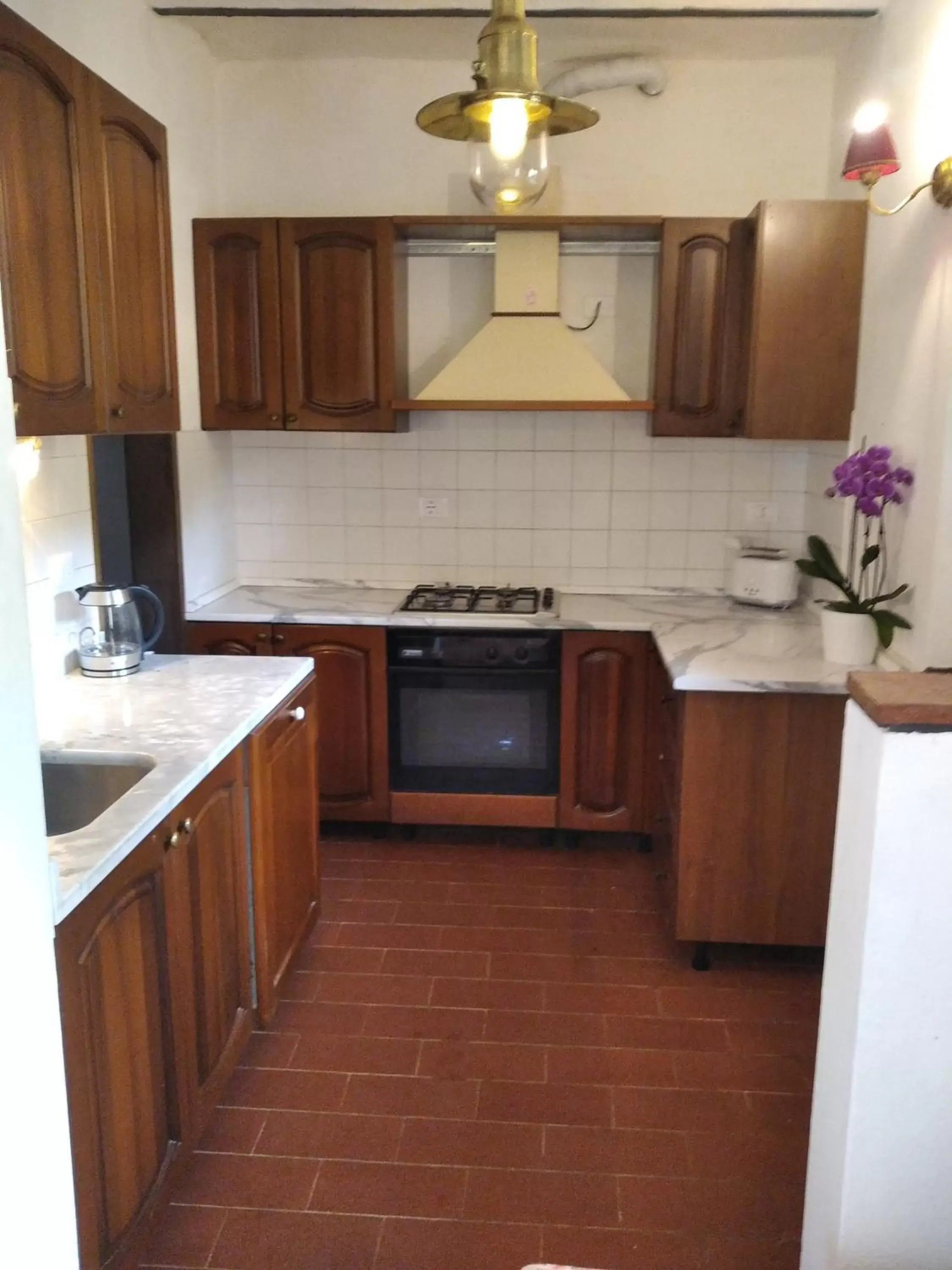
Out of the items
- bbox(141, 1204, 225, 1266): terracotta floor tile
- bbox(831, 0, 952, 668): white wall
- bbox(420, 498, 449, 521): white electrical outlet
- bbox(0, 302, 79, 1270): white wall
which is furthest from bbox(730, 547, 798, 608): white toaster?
bbox(0, 302, 79, 1270): white wall

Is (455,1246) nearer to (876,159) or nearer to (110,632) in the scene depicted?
(110,632)

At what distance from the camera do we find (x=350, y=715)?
3.43 m

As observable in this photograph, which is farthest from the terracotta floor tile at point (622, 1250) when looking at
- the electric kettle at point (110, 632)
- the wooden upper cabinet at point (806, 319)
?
the wooden upper cabinet at point (806, 319)

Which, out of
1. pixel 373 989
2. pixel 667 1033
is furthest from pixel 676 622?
pixel 373 989

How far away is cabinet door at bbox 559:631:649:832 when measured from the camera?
3312 mm

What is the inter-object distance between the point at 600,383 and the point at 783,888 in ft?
5.50

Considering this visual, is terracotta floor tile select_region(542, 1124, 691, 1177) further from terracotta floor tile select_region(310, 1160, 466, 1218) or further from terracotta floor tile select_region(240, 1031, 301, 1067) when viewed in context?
terracotta floor tile select_region(240, 1031, 301, 1067)

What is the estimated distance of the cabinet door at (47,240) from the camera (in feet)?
5.70

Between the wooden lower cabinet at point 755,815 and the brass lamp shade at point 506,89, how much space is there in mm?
1522

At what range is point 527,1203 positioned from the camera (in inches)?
76.6

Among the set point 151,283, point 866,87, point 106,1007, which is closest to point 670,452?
point 866,87

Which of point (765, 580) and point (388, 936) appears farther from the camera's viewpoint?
point (765, 580)

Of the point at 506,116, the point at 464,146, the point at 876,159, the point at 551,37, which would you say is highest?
the point at 551,37

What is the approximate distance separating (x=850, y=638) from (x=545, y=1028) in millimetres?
1283
